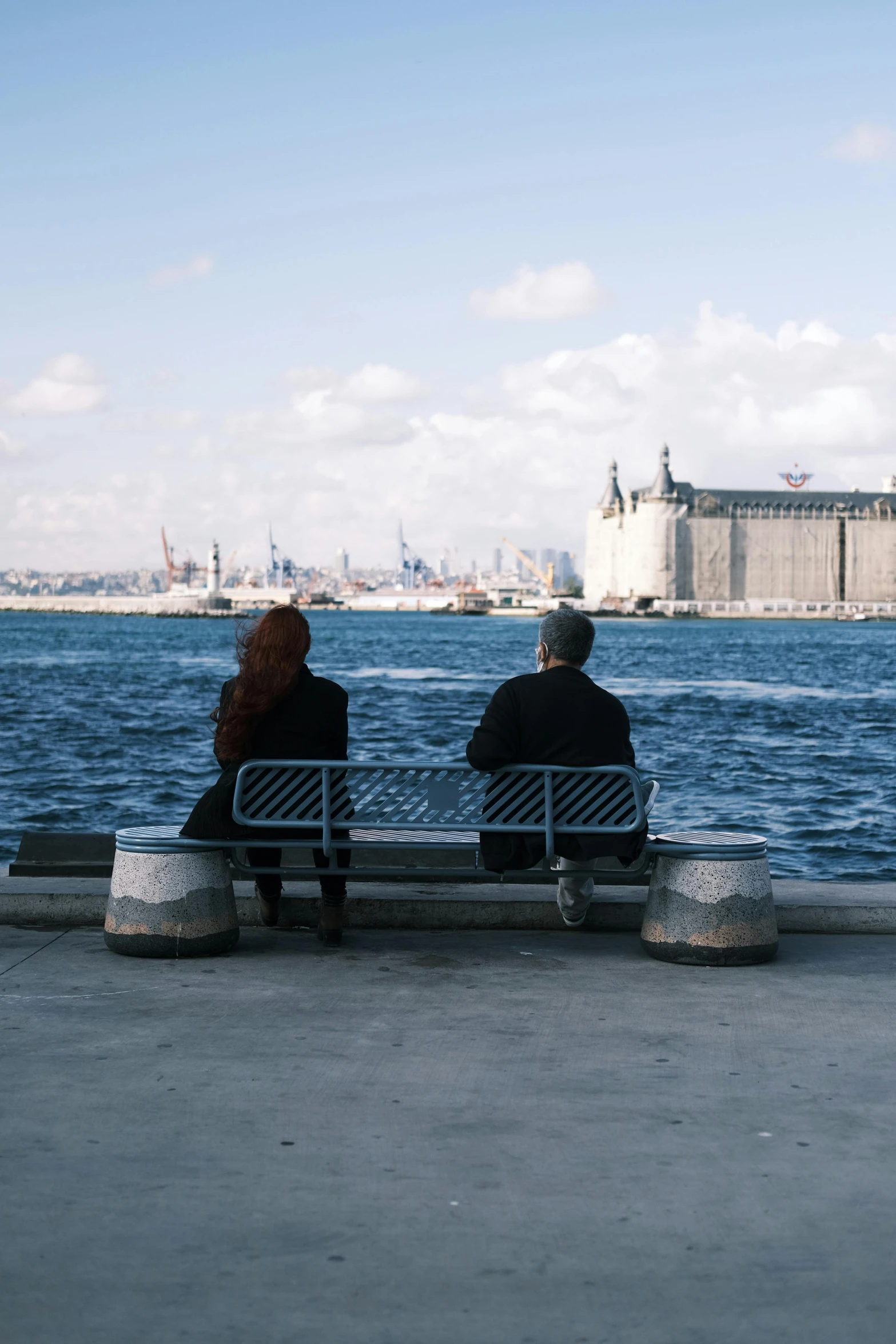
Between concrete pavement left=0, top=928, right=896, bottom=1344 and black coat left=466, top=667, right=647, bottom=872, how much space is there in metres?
0.44

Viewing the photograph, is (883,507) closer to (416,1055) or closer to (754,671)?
(754,671)

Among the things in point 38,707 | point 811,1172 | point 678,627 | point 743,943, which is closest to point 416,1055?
point 811,1172

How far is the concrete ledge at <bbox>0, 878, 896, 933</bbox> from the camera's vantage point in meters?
6.12

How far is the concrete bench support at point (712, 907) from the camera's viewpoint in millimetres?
5508

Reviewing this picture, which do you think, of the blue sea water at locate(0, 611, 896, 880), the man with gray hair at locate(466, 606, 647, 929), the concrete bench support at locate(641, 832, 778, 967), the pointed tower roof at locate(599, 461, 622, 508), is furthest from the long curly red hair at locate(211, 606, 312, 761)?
the pointed tower roof at locate(599, 461, 622, 508)

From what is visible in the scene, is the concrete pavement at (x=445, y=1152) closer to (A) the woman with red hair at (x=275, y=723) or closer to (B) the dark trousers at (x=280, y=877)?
(B) the dark trousers at (x=280, y=877)

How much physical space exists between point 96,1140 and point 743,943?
2737 mm

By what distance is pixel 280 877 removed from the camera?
609 cm

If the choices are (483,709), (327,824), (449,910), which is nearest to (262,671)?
(327,824)

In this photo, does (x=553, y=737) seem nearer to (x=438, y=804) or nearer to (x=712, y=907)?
(x=438, y=804)

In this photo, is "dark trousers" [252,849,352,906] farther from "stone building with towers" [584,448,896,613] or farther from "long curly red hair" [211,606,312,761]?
"stone building with towers" [584,448,896,613]

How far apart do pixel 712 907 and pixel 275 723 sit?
1.84 meters

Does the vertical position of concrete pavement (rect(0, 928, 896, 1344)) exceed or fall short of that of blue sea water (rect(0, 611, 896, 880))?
it exceeds it

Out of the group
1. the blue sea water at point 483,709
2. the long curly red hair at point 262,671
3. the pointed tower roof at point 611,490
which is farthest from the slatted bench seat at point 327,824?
the pointed tower roof at point 611,490
